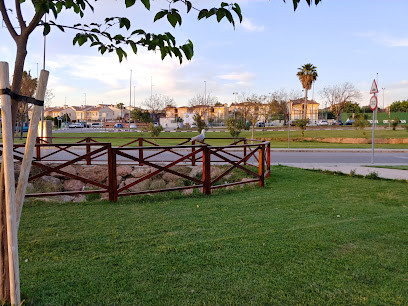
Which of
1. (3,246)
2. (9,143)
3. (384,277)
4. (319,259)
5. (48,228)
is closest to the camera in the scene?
(9,143)

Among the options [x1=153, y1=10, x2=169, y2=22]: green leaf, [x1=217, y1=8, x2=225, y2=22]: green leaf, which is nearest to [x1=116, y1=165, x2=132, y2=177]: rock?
[x1=153, y1=10, x2=169, y2=22]: green leaf

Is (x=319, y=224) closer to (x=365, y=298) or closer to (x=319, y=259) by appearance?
(x=319, y=259)

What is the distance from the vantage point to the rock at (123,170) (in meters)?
12.8

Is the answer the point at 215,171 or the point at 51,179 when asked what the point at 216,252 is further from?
the point at 51,179

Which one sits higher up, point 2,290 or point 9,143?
point 9,143

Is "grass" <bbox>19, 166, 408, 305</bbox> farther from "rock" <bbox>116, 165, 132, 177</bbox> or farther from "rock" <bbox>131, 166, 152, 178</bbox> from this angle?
"rock" <bbox>116, 165, 132, 177</bbox>

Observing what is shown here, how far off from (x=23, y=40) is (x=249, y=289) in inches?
118

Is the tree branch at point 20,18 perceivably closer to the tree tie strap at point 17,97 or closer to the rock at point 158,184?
the tree tie strap at point 17,97

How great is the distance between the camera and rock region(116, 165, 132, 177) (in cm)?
1276

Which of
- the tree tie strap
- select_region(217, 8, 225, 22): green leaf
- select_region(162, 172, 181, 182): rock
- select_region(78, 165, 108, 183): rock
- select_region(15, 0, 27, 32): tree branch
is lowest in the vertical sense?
select_region(162, 172, 181, 182): rock

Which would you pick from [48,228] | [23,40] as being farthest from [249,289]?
[48,228]

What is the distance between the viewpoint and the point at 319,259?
4090 millimetres

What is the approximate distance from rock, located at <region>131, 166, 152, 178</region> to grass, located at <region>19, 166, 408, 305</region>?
5.57m

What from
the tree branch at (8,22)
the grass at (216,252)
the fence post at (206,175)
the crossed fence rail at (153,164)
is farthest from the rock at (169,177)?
the tree branch at (8,22)
